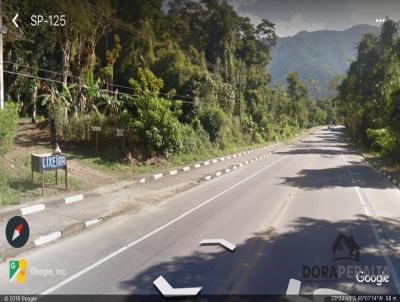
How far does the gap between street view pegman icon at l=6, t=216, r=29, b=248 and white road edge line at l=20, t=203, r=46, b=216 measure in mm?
1457

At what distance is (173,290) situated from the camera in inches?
235

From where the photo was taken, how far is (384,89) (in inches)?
1289

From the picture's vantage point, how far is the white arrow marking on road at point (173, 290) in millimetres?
5800

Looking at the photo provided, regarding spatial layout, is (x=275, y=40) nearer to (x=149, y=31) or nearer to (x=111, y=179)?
(x=149, y=31)

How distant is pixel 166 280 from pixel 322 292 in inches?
94.2

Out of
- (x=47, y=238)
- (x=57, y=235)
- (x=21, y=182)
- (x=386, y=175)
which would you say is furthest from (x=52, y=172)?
(x=386, y=175)

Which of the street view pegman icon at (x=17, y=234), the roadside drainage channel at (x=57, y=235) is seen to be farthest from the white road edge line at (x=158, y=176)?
the street view pegman icon at (x=17, y=234)

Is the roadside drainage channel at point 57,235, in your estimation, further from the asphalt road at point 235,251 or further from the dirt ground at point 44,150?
the dirt ground at point 44,150

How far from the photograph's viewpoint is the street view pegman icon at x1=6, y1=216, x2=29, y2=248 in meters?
7.83

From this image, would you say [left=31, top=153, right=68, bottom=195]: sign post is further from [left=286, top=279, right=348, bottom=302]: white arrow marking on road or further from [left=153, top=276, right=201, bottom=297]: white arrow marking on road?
[left=286, top=279, right=348, bottom=302]: white arrow marking on road

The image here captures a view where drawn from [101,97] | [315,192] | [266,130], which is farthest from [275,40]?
[315,192]

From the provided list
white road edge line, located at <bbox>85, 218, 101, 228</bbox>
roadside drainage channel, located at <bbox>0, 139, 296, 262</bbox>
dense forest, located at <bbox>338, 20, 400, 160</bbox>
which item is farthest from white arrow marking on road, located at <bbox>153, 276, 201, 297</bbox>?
dense forest, located at <bbox>338, 20, 400, 160</bbox>

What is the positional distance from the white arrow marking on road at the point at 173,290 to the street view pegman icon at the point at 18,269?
219 centimetres

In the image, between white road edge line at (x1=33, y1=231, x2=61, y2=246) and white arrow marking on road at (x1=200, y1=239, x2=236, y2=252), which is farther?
white road edge line at (x1=33, y1=231, x2=61, y2=246)
